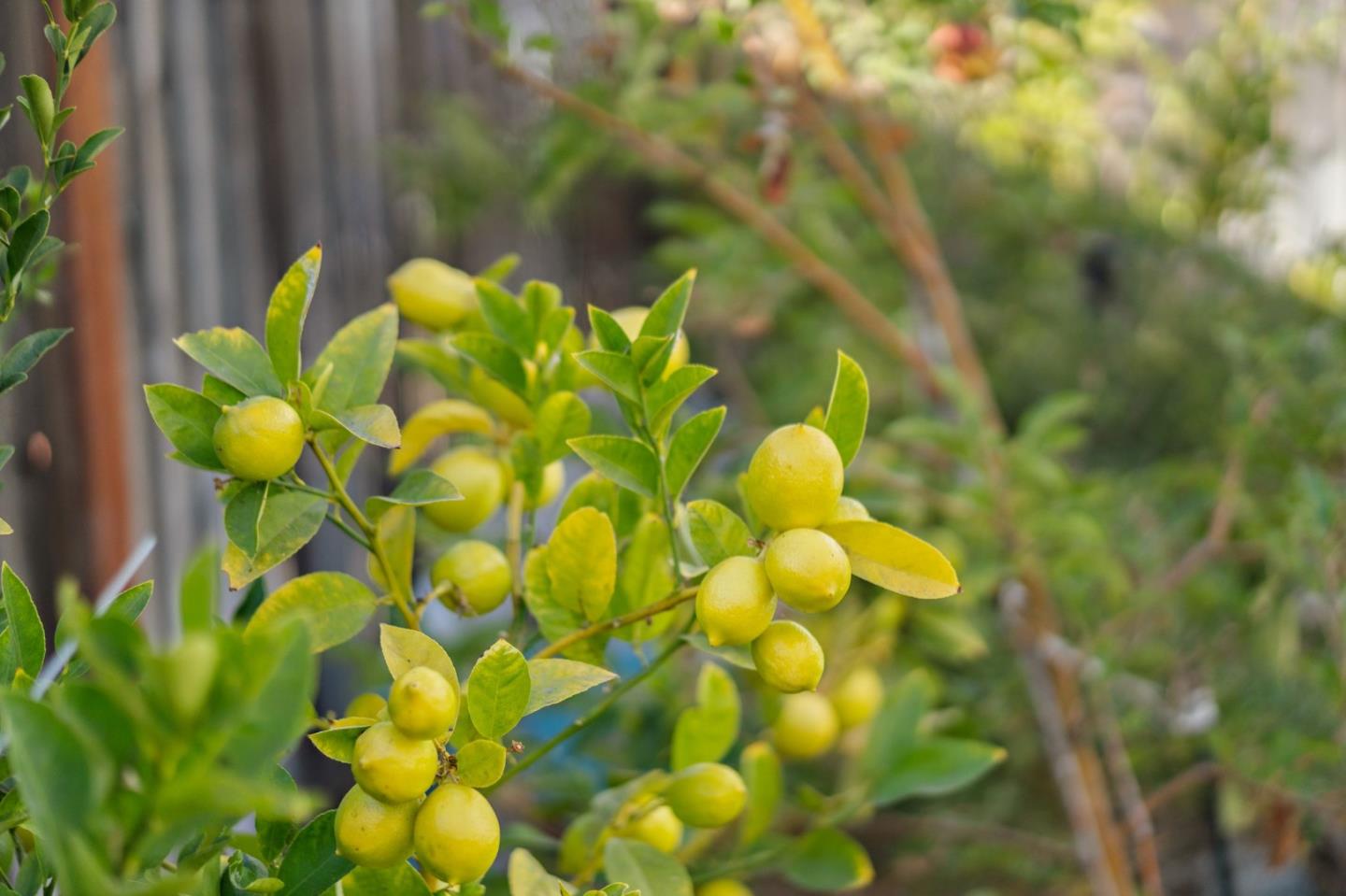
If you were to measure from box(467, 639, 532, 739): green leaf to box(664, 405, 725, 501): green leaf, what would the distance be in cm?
9

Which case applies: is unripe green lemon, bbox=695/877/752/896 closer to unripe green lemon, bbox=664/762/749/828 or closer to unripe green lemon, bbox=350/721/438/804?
unripe green lemon, bbox=664/762/749/828

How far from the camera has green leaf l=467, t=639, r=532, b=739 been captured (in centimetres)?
37

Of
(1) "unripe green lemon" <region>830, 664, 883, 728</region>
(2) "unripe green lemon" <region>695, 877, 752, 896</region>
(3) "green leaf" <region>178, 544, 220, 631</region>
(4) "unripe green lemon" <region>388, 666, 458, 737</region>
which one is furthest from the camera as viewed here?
(1) "unripe green lemon" <region>830, 664, 883, 728</region>

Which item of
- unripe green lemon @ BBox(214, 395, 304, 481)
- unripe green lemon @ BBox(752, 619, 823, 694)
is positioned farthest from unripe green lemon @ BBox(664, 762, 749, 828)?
unripe green lemon @ BBox(214, 395, 304, 481)

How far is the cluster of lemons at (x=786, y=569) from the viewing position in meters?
0.37

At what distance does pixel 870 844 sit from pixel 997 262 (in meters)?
1.13

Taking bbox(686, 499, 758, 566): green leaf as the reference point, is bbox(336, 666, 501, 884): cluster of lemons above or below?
below

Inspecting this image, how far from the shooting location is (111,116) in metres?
1.01

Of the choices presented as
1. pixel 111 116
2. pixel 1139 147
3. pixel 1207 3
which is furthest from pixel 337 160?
pixel 1139 147

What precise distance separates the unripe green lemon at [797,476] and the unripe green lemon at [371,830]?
15 centimetres

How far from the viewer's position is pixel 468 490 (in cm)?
51

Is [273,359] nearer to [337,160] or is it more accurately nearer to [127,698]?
[127,698]

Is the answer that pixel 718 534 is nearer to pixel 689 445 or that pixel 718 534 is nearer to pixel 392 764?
pixel 689 445

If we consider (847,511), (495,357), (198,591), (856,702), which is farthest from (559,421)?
(856,702)
